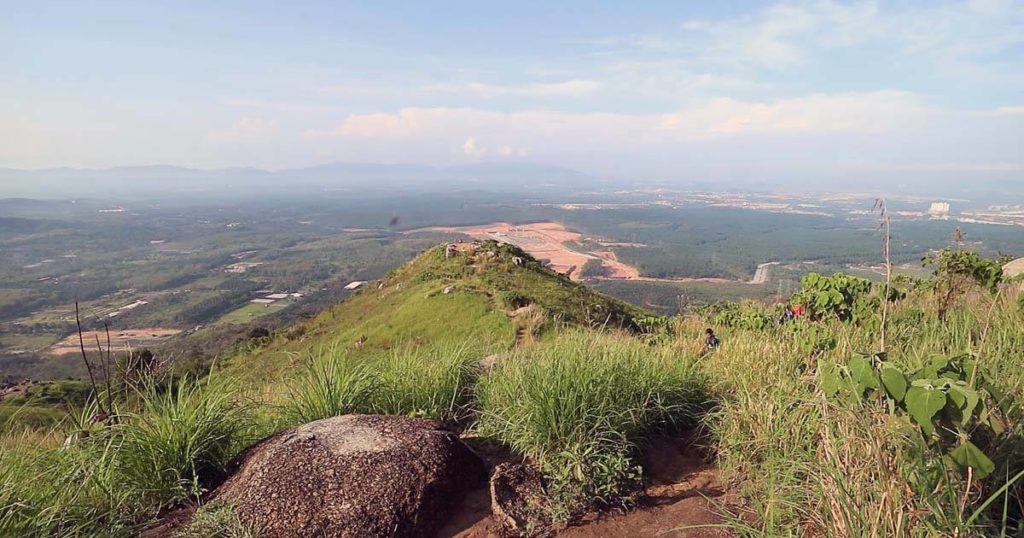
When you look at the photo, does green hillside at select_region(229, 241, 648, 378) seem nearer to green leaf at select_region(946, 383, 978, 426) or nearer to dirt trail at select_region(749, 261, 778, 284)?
green leaf at select_region(946, 383, 978, 426)

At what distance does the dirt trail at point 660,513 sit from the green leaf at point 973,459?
100 cm

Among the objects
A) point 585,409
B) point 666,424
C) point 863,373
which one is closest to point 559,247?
point 666,424

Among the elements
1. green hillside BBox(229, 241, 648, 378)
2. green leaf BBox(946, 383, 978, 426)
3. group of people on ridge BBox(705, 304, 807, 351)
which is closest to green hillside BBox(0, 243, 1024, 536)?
green leaf BBox(946, 383, 978, 426)

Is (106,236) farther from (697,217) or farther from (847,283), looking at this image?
(847,283)

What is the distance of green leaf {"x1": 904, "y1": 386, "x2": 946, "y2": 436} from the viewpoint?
218cm

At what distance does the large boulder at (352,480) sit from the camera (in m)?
3.09

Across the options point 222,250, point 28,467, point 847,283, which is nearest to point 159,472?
point 28,467

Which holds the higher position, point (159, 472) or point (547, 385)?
point (547, 385)

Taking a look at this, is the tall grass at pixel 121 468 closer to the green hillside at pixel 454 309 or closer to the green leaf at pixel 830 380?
the green leaf at pixel 830 380

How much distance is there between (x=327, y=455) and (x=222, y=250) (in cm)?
8774

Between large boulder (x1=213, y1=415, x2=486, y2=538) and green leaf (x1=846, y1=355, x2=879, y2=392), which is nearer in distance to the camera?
green leaf (x1=846, y1=355, x2=879, y2=392)

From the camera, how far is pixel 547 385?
3.90 meters

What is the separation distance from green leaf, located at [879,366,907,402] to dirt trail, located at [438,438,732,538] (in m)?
0.97

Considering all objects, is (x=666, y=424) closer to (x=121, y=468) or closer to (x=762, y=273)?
(x=121, y=468)
